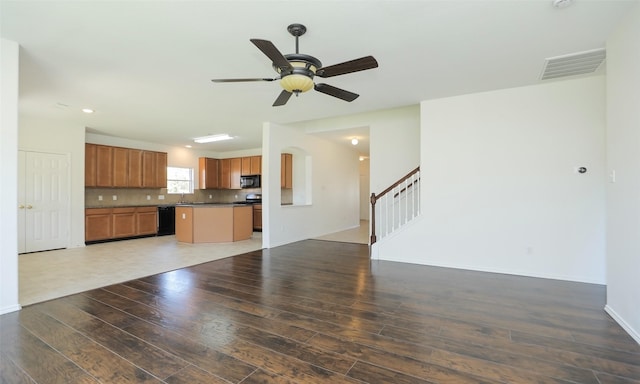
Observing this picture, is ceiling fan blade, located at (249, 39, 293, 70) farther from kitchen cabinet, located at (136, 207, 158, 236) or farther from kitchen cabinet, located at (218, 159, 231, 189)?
kitchen cabinet, located at (218, 159, 231, 189)

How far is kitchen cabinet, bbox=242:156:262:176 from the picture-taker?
8.90m

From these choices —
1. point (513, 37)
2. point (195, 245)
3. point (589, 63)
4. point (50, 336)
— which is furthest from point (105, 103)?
point (589, 63)

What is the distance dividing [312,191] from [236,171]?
3.29 meters

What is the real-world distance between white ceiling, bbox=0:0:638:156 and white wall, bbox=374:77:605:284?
17.5 inches

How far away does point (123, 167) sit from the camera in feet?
23.6

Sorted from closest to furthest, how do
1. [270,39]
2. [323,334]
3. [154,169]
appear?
[323,334]
[270,39]
[154,169]

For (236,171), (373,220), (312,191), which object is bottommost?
(373,220)

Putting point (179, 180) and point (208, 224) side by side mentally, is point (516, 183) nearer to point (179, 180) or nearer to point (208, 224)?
point (208, 224)

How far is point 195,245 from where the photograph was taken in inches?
252

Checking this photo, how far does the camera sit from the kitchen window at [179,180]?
8609 millimetres

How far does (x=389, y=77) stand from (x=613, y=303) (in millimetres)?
3248

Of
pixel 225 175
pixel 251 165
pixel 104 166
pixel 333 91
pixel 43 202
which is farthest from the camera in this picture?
pixel 225 175

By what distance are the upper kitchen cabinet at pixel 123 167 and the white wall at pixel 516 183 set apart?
6754mm

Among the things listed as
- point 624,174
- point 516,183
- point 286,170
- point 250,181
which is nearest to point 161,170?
point 250,181
